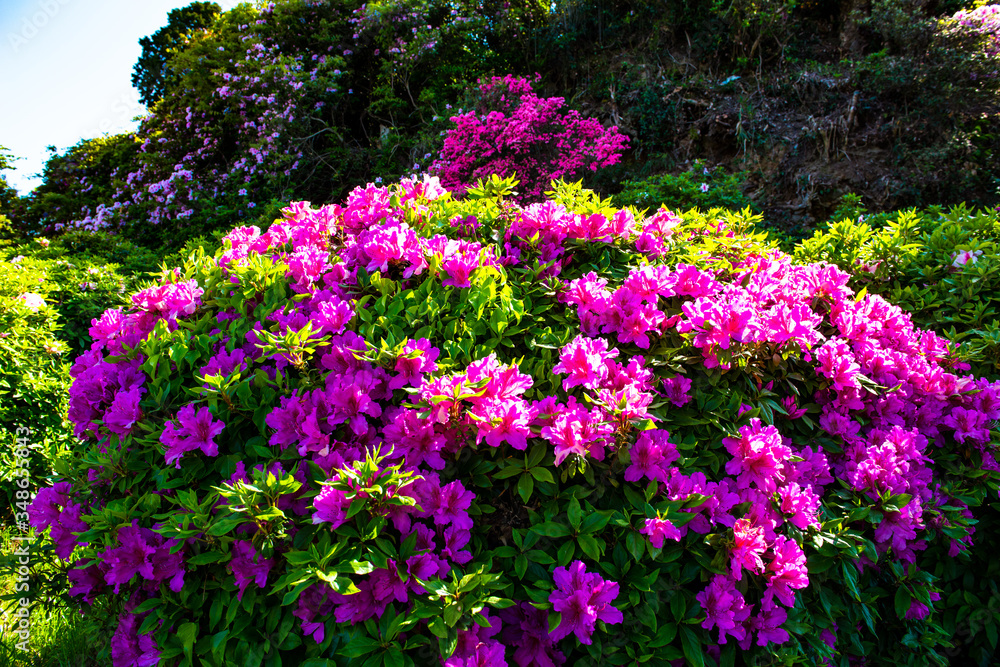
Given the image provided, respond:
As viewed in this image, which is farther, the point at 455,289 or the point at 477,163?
the point at 477,163

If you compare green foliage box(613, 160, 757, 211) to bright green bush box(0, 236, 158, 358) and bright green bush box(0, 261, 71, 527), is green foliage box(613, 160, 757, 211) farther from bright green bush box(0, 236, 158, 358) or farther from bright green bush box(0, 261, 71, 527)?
bright green bush box(0, 261, 71, 527)

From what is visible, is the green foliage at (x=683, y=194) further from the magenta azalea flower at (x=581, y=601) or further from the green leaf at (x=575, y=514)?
the magenta azalea flower at (x=581, y=601)

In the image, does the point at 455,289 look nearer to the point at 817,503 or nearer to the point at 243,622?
the point at 243,622

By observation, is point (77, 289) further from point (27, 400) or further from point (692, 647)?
point (692, 647)

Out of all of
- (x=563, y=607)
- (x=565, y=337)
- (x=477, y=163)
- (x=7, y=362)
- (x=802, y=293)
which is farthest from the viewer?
(x=477, y=163)

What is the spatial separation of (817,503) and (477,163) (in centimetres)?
772

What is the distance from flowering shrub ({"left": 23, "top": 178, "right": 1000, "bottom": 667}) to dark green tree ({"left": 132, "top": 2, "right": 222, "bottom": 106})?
1948 cm

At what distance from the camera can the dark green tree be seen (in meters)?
17.4

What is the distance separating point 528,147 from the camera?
852 cm

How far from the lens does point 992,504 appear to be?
7.04 feet

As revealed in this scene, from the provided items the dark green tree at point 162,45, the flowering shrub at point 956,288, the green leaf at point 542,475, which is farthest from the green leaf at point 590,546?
the dark green tree at point 162,45

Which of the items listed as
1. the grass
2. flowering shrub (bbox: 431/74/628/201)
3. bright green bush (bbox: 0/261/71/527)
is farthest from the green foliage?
the grass

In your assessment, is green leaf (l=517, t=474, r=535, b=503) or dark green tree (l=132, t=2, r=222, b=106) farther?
dark green tree (l=132, t=2, r=222, b=106)

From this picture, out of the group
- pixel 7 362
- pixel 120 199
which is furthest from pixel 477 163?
pixel 120 199
